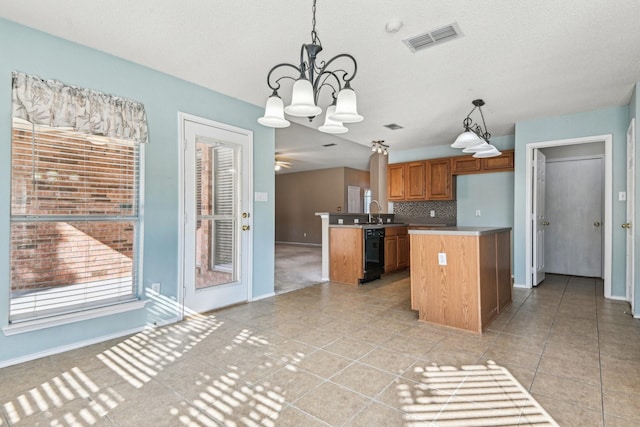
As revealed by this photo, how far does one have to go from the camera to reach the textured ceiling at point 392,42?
7.29ft

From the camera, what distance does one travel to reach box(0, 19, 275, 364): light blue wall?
2.34 m

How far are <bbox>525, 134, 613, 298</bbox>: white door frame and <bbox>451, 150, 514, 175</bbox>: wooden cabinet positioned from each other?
0.60 metres

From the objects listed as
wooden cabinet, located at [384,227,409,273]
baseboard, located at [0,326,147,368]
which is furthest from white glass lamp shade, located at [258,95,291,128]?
wooden cabinet, located at [384,227,409,273]

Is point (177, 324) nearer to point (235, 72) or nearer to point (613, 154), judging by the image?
point (235, 72)

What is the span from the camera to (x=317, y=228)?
35.7 ft

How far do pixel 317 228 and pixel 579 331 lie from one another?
8.32 m

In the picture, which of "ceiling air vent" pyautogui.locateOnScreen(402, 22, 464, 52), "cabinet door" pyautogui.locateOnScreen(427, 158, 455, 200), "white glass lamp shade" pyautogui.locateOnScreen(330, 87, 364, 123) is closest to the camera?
"white glass lamp shade" pyautogui.locateOnScreen(330, 87, 364, 123)

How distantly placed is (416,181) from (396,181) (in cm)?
43

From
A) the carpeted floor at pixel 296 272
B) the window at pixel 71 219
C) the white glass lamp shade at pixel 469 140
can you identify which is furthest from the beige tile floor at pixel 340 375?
the white glass lamp shade at pixel 469 140

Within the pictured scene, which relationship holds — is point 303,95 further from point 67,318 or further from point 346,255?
point 346,255

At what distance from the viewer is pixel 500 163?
544cm

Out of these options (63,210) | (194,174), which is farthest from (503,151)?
(63,210)

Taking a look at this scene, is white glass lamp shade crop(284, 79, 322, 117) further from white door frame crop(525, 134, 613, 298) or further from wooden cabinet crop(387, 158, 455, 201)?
wooden cabinet crop(387, 158, 455, 201)

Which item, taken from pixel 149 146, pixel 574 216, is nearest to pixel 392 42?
pixel 149 146
